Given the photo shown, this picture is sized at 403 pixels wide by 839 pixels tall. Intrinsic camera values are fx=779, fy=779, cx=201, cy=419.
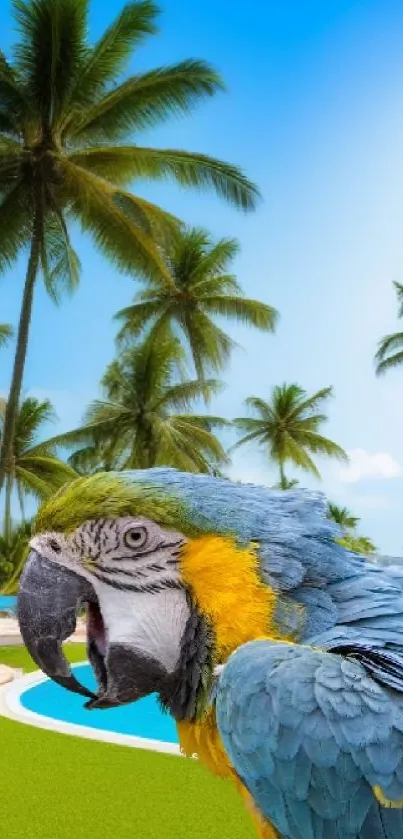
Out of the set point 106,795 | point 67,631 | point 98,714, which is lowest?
point 98,714

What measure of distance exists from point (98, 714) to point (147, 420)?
9333mm

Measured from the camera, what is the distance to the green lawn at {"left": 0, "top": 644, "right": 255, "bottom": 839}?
356cm

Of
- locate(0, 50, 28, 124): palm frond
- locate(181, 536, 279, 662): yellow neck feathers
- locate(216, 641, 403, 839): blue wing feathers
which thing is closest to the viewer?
locate(216, 641, 403, 839): blue wing feathers

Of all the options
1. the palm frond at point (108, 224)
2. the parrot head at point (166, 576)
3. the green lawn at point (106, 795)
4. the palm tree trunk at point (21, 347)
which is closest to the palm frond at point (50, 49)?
the palm frond at point (108, 224)

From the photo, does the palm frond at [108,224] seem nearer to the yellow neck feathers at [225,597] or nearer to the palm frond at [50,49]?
the palm frond at [50,49]

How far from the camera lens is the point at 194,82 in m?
10.2

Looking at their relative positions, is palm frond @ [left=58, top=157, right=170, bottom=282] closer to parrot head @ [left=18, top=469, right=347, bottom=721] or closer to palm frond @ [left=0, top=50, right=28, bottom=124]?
palm frond @ [left=0, top=50, right=28, bottom=124]

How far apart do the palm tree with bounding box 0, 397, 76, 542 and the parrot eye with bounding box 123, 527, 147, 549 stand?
11.7 meters

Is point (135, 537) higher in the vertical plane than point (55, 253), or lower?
lower

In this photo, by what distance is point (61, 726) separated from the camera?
574 cm

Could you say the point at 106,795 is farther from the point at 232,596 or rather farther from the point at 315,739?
the point at 315,739

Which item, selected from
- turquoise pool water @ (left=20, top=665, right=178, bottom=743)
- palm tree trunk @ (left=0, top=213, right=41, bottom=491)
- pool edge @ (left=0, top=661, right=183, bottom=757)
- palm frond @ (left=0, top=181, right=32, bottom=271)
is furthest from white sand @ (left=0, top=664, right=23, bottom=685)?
palm frond @ (left=0, top=181, right=32, bottom=271)

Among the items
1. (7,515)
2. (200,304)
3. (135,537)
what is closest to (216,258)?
(200,304)

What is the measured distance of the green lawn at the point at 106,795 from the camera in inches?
140
